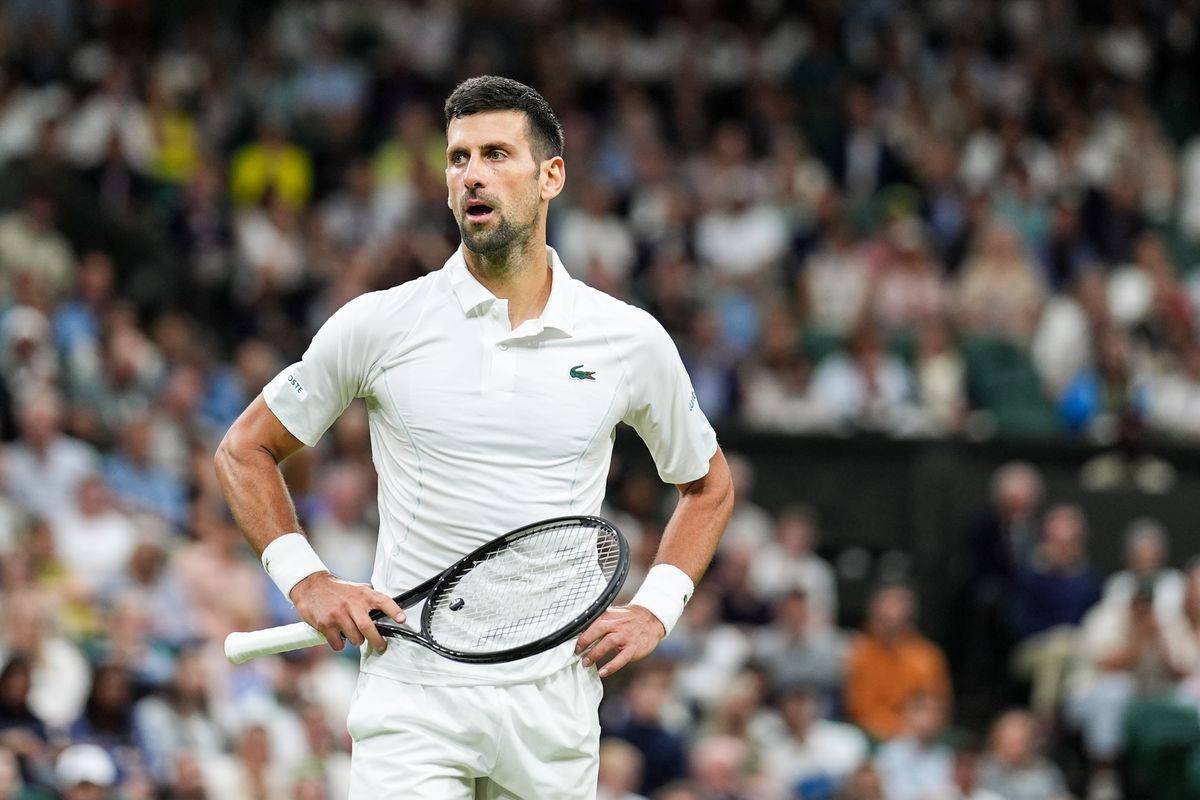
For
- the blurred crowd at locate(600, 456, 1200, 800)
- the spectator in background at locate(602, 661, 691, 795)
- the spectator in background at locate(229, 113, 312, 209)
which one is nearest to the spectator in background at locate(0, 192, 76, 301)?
the spectator in background at locate(229, 113, 312, 209)

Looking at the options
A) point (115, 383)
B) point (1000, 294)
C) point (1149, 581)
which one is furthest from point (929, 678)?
point (115, 383)

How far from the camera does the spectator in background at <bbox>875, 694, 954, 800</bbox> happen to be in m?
11.1

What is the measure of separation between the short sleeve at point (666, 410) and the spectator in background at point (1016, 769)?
22.6 feet

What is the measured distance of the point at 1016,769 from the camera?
1143cm

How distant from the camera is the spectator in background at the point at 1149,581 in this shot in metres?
12.4

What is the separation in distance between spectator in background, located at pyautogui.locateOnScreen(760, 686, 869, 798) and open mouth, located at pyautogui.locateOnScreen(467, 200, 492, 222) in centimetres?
675

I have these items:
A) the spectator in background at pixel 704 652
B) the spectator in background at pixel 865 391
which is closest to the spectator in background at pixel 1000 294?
the spectator in background at pixel 865 391

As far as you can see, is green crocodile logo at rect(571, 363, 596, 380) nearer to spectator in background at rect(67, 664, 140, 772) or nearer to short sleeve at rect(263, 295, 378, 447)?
short sleeve at rect(263, 295, 378, 447)

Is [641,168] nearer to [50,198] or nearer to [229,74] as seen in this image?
[229,74]

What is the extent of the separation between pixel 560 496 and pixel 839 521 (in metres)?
9.47

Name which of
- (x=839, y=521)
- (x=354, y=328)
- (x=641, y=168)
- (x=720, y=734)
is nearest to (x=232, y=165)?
(x=641, y=168)

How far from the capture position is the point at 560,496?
15.5 ft

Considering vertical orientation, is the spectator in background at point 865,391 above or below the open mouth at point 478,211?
below

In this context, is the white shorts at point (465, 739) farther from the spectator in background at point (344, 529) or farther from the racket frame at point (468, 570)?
the spectator in background at point (344, 529)
